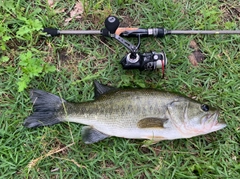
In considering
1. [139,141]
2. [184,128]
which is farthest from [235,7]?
[139,141]

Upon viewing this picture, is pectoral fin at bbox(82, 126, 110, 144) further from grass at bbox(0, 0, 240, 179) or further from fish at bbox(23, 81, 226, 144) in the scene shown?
grass at bbox(0, 0, 240, 179)

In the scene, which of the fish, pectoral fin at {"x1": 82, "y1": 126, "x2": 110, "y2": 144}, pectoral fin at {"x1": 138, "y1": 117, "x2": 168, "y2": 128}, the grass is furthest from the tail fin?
pectoral fin at {"x1": 138, "y1": 117, "x2": 168, "y2": 128}

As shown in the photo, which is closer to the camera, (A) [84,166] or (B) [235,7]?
(A) [84,166]

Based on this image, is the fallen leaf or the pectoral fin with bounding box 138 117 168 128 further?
the fallen leaf

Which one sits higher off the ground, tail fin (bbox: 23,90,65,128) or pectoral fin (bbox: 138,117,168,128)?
tail fin (bbox: 23,90,65,128)

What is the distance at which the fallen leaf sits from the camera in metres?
4.12

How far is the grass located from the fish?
178 millimetres

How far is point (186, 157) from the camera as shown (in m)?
3.73

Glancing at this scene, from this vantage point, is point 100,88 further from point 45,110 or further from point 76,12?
point 76,12

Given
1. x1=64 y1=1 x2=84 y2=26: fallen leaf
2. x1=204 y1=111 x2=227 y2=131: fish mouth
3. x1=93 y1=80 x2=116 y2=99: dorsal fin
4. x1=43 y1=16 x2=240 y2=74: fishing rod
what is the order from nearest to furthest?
1. x1=204 y1=111 x2=227 y2=131: fish mouth
2. x1=43 y1=16 x2=240 y2=74: fishing rod
3. x1=93 y1=80 x2=116 y2=99: dorsal fin
4. x1=64 y1=1 x2=84 y2=26: fallen leaf

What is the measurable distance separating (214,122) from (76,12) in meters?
2.31

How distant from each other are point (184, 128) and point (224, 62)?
1.19 metres

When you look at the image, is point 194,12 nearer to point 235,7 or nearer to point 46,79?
point 235,7

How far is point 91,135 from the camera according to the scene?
3615 millimetres
